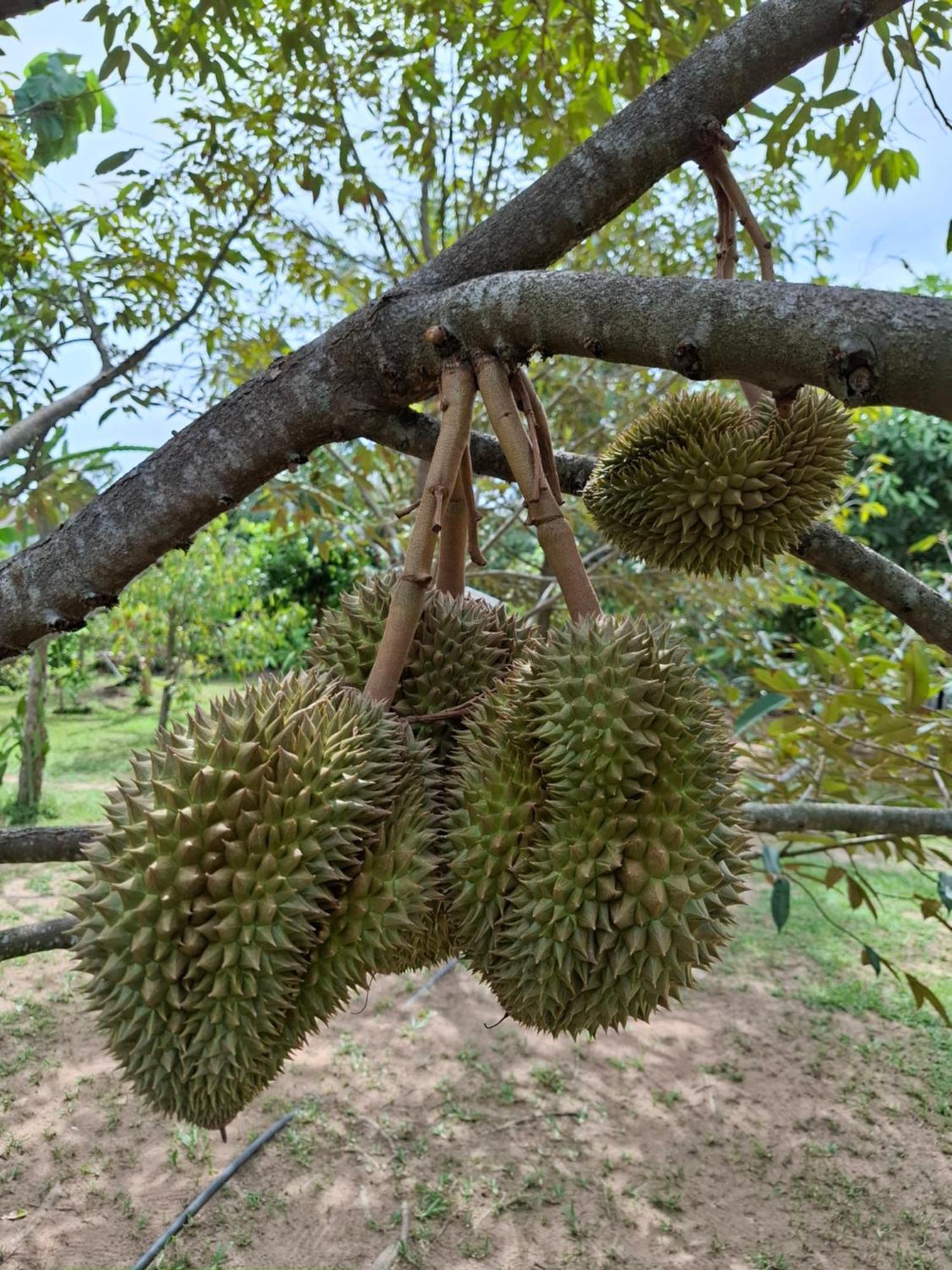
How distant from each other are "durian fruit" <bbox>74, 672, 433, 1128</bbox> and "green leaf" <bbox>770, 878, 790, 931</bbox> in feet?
6.72

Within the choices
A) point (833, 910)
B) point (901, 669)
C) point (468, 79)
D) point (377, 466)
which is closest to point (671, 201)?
point (468, 79)

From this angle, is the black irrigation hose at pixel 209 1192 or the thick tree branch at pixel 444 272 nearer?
the thick tree branch at pixel 444 272

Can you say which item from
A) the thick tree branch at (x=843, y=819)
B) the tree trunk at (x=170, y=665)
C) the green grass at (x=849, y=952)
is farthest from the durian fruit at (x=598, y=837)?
the tree trunk at (x=170, y=665)

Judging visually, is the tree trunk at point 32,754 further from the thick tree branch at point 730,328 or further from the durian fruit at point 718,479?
the thick tree branch at point 730,328

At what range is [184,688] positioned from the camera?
955 cm

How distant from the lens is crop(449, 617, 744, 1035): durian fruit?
3.51ft

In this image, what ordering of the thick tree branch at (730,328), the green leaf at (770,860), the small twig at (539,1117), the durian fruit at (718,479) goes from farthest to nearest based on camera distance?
the small twig at (539,1117) < the green leaf at (770,860) < the durian fruit at (718,479) < the thick tree branch at (730,328)

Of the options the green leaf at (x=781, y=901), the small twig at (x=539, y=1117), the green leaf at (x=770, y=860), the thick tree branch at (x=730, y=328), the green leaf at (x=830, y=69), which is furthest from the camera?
the small twig at (x=539, y=1117)

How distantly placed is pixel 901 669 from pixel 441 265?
2.10m

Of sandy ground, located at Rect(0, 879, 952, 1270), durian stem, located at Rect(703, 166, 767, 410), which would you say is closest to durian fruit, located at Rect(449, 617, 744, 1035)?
durian stem, located at Rect(703, 166, 767, 410)

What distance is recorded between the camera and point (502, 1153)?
3.33 metres

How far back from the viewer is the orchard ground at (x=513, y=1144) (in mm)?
2871

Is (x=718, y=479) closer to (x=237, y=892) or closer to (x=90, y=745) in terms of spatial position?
(x=237, y=892)

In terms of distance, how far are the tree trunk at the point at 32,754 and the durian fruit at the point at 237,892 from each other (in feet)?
19.4
